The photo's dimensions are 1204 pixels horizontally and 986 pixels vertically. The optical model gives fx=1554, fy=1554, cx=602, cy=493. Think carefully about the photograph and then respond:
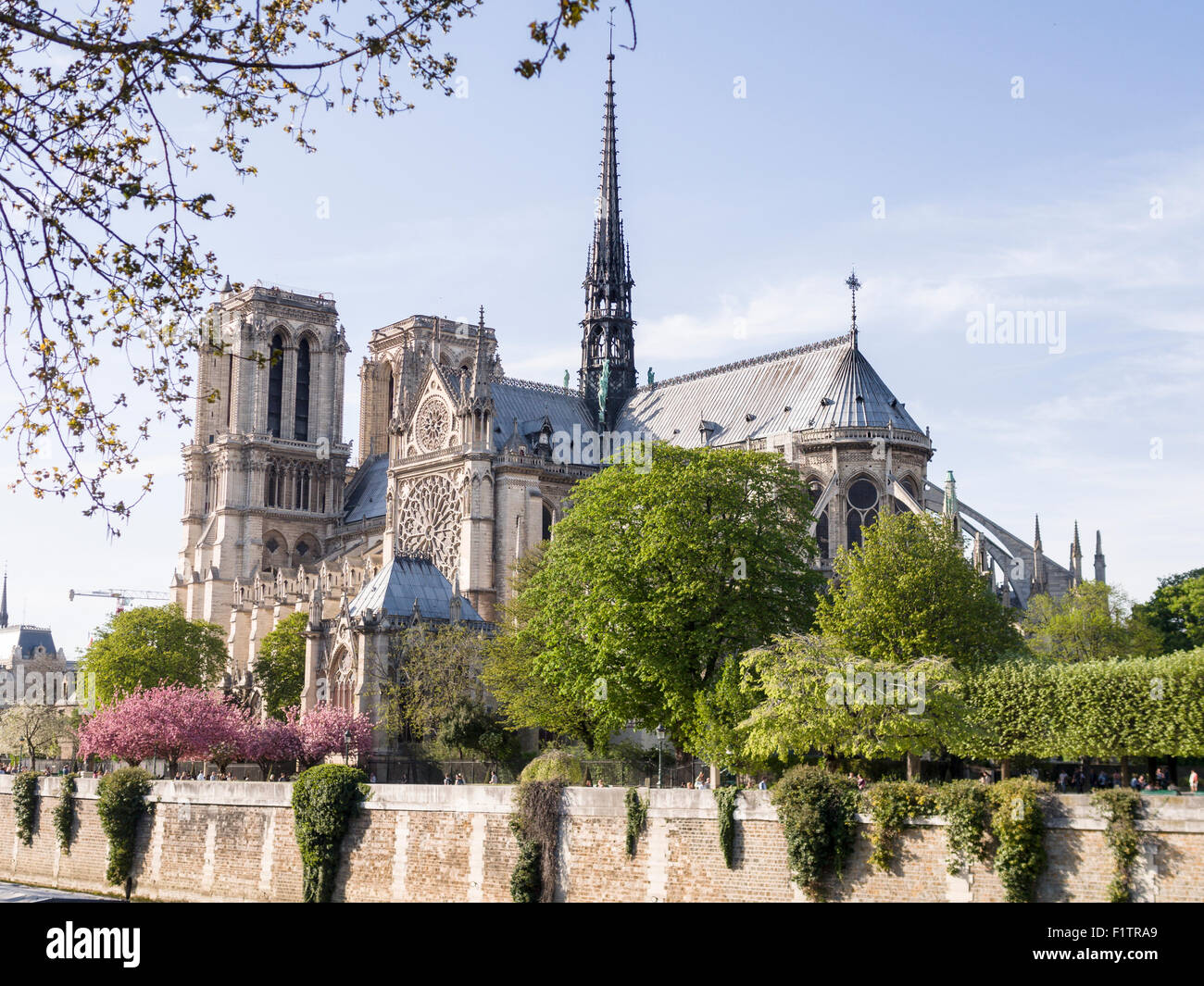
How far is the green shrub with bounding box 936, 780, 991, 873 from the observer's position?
29234mm

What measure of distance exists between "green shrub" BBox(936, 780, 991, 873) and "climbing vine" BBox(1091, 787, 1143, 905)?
7.64 feet

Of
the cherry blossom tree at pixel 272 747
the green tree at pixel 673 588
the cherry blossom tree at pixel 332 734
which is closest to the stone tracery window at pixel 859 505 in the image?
the green tree at pixel 673 588

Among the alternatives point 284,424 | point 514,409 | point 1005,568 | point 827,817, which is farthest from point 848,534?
point 284,424

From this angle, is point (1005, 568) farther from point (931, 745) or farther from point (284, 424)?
point (284, 424)

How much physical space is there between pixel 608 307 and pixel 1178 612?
105ft

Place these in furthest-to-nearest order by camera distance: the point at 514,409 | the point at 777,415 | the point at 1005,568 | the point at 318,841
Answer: the point at 514,409 → the point at 777,415 → the point at 1005,568 → the point at 318,841

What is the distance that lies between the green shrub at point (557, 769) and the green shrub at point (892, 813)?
8.74 metres

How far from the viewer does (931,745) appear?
121 feet

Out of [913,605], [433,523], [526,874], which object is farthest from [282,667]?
[526,874]

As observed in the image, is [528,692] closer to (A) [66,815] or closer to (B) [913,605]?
(B) [913,605]

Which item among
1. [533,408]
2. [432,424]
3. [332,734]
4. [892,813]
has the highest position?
[533,408]

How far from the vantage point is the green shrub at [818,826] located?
3134cm

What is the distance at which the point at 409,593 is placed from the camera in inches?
2270

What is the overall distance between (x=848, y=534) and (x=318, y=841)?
32403 mm
